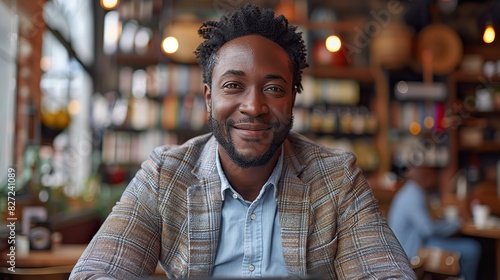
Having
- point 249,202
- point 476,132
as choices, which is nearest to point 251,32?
point 249,202

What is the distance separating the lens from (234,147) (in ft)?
4.60

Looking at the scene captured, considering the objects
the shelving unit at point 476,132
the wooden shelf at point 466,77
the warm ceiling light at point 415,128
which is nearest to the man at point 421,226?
the warm ceiling light at point 415,128

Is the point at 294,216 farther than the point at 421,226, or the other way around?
the point at 421,226

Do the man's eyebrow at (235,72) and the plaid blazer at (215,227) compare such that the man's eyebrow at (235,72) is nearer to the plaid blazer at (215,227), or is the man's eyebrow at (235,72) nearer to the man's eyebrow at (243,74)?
the man's eyebrow at (243,74)

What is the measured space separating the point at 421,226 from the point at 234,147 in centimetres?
362

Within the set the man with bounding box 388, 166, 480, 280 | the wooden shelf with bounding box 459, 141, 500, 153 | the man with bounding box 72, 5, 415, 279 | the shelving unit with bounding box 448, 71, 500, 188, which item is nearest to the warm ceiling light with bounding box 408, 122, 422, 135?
the shelving unit with bounding box 448, 71, 500, 188

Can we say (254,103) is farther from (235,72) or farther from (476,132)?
(476,132)

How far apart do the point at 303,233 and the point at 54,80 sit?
5.13 metres

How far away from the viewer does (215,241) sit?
1431 millimetres

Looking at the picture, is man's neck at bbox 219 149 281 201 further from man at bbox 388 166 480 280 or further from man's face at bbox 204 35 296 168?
man at bbox 388 166 480 280

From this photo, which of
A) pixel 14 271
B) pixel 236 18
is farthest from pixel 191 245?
pixel 14 271

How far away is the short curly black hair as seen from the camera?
143 cm

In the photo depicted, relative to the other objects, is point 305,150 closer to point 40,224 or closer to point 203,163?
point 203,163

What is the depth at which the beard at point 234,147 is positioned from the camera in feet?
4.54
